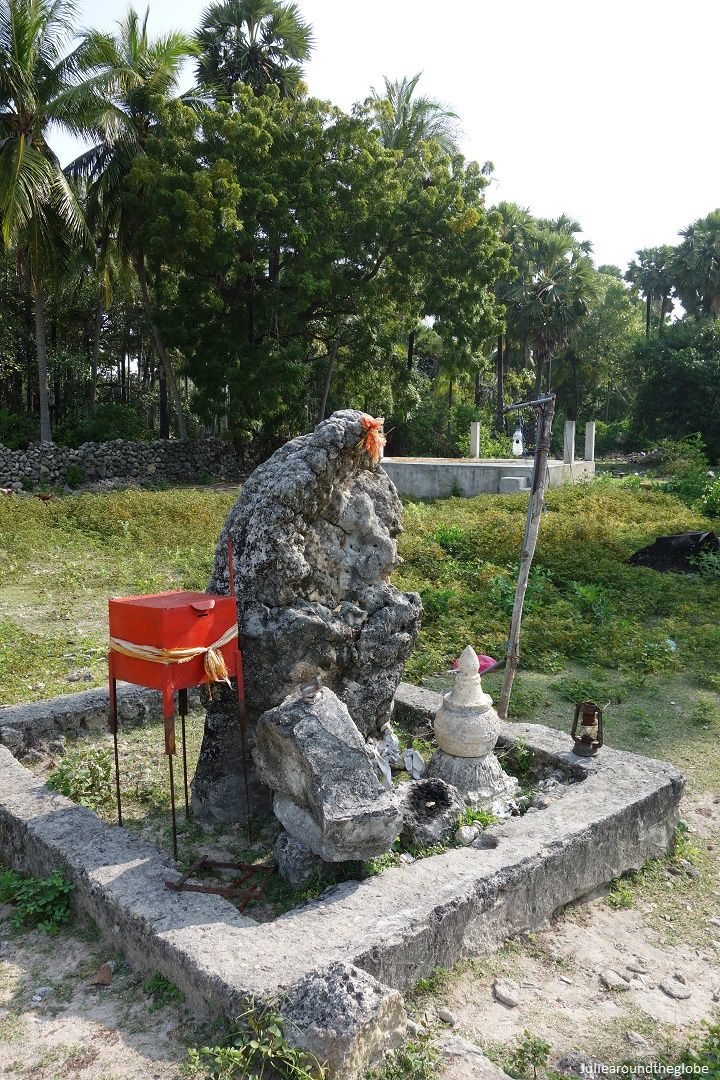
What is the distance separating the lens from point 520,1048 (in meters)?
2.70

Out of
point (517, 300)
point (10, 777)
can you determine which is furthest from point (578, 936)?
point (517, 300)

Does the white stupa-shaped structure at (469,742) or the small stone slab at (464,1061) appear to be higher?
the white stupa-shaped structure at (469,742)

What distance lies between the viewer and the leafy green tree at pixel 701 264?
41.4 m

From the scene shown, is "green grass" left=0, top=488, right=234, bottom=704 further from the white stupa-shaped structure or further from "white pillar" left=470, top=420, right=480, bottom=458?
"white pillar" left=470, top=420, right=480, bottom=458

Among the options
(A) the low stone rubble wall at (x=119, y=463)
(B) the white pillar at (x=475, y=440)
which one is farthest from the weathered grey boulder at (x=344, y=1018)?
(B) the white pillar at (x=475, y=440)

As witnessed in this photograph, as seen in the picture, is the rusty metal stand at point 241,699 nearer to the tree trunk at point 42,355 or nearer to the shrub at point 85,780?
the shrub at point 85,780

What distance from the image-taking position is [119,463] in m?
20.2

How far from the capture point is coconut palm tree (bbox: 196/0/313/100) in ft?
78.2

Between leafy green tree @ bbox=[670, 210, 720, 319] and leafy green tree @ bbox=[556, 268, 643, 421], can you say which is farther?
leafy green tree @ bbox=[670, 210, 720, 319]

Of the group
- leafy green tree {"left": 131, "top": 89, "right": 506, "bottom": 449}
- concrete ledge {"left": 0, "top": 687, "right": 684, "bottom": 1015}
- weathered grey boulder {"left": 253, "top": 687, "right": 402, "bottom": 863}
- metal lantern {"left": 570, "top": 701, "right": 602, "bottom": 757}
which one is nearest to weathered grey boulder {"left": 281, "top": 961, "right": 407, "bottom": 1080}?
concrete ledge {"left": 0, "top": 687, "right": 684, "bottom": 1015}

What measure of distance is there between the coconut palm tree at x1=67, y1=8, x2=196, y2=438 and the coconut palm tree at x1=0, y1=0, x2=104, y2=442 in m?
0.85

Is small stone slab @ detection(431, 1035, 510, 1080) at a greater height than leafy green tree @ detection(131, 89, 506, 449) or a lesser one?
lesser

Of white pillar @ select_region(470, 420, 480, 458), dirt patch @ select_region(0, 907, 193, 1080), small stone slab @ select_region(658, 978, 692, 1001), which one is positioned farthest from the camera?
white pillar @ select_region(470, 420, 480, 458)

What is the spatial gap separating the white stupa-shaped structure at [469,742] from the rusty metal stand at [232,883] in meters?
1.08
